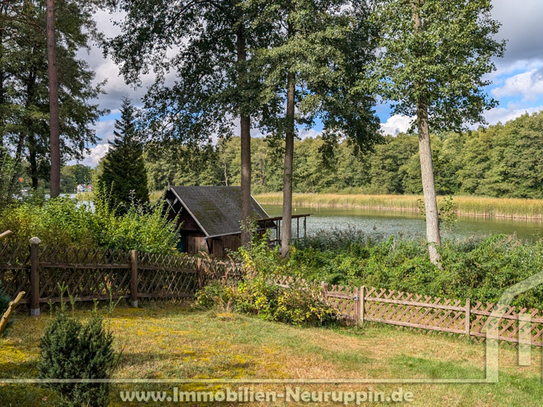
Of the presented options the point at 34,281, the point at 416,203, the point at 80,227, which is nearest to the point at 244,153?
the point at 80,227

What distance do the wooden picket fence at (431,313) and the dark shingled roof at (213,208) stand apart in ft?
30.1

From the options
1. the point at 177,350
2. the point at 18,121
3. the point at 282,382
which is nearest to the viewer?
the point at 282,382

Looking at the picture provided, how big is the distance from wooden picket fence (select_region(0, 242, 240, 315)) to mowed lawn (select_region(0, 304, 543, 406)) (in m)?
0.55

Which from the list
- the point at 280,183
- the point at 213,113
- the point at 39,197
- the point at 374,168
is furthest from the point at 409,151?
the point at 39,197

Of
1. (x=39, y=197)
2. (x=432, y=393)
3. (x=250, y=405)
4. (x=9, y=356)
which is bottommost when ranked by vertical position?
(x=432, y=393)

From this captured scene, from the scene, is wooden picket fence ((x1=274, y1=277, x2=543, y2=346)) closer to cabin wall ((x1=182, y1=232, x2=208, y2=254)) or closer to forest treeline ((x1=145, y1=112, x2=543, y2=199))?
cabin wall ((x1=182, y1=232, x2=208, y2=254))

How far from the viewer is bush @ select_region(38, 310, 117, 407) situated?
3.73 meters

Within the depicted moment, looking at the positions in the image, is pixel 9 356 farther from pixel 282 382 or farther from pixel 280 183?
pixel 280 183

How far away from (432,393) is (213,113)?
13558 millimetres

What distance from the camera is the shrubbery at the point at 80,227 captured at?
Answer: 907 centimetres

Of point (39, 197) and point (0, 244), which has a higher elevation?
point (39, 197)

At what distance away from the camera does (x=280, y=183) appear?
246ft

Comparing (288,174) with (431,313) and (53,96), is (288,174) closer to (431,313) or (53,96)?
(431,313)

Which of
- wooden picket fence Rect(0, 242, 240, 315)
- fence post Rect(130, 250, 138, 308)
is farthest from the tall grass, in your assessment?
fence post Rect(130, 250, 138, 308)
